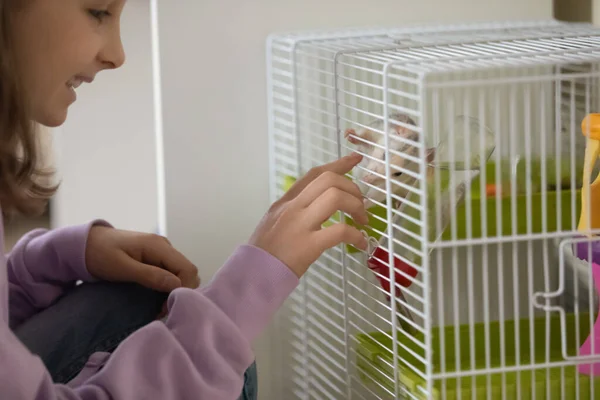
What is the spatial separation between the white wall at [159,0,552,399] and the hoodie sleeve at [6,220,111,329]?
27cm

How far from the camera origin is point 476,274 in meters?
1.41

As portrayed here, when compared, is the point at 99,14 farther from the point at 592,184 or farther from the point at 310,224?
the point at 592,184

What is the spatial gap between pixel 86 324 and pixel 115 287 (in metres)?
0.07

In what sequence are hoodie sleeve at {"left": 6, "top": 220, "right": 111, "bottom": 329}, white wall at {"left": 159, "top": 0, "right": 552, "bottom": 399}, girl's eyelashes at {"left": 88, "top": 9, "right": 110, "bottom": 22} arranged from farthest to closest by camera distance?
1. white wall at {"left": 159, "top": 0, "right": 552, "bottom": 399}
2. hoodie sleeve at {"left": 6, "top": 220, "right": 111, "bottom": 329}
3. girl's eyelashes at {"left": 88, "top": 9, "right": 110, "bottom": 22}

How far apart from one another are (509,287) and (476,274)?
2.2 inches

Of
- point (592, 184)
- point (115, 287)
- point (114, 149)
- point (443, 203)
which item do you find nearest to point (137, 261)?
point (115, 287)

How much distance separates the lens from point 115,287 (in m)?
1.10

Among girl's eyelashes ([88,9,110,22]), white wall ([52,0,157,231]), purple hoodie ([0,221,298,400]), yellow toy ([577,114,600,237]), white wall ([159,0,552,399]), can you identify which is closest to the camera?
purple hoodie ([0,221,298,400])

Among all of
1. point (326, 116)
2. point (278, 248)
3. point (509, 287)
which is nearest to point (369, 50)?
point (326, 116)

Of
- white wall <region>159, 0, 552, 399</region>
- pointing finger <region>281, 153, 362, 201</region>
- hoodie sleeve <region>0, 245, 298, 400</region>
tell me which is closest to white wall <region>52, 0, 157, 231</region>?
white wall <region>159, 0, 552, 399</region>

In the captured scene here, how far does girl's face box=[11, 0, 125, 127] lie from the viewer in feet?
2.76

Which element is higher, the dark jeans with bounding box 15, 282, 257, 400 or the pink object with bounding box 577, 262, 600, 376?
the dark jeans with bounding box 15, 282, 257, 400

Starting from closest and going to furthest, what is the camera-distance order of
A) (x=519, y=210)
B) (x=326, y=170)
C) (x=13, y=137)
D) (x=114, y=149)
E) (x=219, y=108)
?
(x=13, y=137) < (x=326, y=170) < (x=519, y=210) < (x=219, y=108) < (x=114, y=149)

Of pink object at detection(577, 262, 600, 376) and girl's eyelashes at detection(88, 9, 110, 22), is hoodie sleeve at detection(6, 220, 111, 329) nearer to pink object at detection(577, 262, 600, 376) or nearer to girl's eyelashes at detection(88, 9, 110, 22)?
girl's eyelashes at detection(88, 9, 110, 22)
